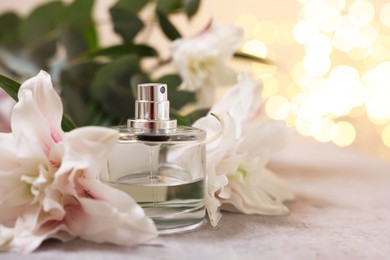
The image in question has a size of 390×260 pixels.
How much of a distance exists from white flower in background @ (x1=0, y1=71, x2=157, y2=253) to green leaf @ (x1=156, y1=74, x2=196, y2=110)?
0.27 m

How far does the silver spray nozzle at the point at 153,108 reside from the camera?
44cm

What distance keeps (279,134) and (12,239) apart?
11.1 inches

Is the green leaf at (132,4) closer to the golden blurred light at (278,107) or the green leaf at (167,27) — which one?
the green leaf at (167,27)

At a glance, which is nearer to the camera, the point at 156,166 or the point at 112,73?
the point at 156,166

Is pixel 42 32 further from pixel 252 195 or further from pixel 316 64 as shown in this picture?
pixel 316 64

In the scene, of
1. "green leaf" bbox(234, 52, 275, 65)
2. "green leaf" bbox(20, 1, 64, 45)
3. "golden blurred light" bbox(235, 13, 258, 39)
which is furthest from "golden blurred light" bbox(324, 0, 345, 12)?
"green leaf" bbox(20, 1, 64, 45)

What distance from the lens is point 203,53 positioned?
65 cm

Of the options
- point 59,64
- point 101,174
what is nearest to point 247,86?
point 101,174

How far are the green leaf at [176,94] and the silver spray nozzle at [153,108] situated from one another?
0.71 ft

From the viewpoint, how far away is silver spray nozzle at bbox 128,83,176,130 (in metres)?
0.44

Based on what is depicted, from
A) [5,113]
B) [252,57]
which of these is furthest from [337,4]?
[5,113]

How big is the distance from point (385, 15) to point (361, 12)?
75 millimetres

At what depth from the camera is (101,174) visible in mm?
435

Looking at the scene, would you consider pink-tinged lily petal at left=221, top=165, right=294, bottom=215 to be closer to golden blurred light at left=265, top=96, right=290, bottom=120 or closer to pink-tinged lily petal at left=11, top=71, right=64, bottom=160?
pink-tinged lily petal at left=11, top=71, right=64, bottom=160
